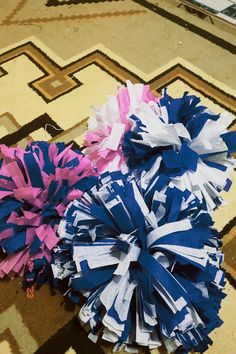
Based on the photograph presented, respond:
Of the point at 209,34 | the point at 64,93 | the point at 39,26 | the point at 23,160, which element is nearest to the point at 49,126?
the point at 64,93

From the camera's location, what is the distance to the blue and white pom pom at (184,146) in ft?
1.66

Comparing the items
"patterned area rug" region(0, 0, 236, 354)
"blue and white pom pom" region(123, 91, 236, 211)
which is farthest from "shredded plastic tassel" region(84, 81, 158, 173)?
"patterned area rug" region(0, 0, 236, 354)

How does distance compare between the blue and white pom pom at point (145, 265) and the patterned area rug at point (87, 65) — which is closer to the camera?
the blue and white pom pom at point (145, 265)

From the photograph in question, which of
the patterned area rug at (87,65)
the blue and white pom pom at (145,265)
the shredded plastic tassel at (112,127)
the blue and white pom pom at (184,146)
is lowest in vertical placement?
the blue and white pom pom at (145,265)

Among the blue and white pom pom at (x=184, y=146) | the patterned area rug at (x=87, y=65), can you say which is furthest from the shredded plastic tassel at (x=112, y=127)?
the patterned area rug at (x=87, y=65)

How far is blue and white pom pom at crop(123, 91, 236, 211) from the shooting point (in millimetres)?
506

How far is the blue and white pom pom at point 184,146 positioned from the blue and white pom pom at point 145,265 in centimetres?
5

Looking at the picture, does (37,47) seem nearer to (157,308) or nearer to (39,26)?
(39,26)

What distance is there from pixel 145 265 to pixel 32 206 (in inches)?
7.3

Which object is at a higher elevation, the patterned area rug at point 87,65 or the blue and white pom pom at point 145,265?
the patterned area rug at point 87,65

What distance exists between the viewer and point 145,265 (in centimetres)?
41

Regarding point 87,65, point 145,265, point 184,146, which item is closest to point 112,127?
point 184,146

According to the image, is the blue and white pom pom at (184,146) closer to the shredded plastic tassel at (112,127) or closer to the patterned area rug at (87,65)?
the shredded plastic tassel at (112,127)

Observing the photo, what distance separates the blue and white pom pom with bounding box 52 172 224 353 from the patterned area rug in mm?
115
